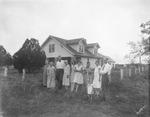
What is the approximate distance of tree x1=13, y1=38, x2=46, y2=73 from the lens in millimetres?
16750

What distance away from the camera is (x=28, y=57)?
17.0 meters

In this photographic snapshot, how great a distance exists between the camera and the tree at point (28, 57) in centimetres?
1675

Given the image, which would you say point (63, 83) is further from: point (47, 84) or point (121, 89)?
point (121, 89)

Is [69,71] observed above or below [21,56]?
below

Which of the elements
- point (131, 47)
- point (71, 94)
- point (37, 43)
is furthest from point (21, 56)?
point (131, 47)

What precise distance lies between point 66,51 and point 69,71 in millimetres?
16283

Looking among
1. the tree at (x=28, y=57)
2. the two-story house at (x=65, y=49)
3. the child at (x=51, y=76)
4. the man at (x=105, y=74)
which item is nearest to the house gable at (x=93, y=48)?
the two-story house at (x=65, y=49)

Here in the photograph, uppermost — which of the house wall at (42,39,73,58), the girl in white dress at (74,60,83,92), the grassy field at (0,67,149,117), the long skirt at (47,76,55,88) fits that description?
the house wall at (42,39,73,58)

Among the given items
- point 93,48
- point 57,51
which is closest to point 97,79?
point 57,51

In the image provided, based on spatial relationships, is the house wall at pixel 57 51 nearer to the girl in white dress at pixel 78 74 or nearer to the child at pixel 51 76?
the child at pixel 51 76

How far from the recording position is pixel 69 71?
9.17 m

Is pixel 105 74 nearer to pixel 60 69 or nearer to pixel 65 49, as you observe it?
pixel 60 69

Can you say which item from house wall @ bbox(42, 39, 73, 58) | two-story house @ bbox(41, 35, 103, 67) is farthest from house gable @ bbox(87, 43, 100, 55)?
house wall @ bbox(42, 39, 73, 58)

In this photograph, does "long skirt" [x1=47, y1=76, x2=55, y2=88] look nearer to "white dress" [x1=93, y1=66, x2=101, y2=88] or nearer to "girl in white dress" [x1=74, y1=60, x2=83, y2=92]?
→ "girl in white dress" [x1=74, y1=60, x2=83, y2=92]
